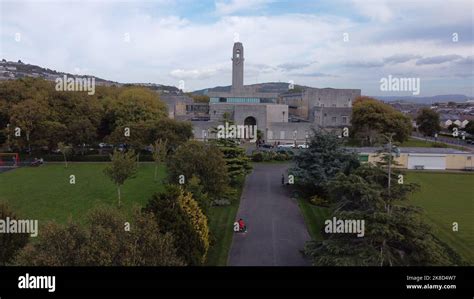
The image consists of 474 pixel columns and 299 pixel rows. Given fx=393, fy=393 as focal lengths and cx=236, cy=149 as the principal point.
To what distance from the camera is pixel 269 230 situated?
58.7 feet

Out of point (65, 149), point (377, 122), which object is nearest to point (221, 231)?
point (65, 149)

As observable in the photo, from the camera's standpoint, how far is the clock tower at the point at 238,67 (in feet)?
186

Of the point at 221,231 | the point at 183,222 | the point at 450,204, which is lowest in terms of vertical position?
the point at 221,231

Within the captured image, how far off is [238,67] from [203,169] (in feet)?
129

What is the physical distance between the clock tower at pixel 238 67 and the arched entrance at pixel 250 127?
8.39m

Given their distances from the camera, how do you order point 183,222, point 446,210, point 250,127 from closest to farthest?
1. point 183,222
2. point 446,210
3. point 250,127

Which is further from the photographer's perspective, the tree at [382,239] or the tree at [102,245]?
the tree at [382,239]

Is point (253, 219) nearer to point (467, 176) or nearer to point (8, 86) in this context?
point (467, 176)

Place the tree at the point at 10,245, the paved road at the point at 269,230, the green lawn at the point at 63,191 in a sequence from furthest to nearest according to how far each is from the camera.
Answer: the green lawn at the point at 63,191
the paved road at the point at 269,230
the tree at the point at 10,245

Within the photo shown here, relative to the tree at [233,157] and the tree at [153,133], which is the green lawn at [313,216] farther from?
the tree at [153,133]

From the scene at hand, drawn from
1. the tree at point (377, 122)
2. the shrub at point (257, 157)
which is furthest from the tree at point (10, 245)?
the tree at point (377, 122)

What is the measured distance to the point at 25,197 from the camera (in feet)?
75.6

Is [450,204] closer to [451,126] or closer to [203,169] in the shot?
[203,169]
